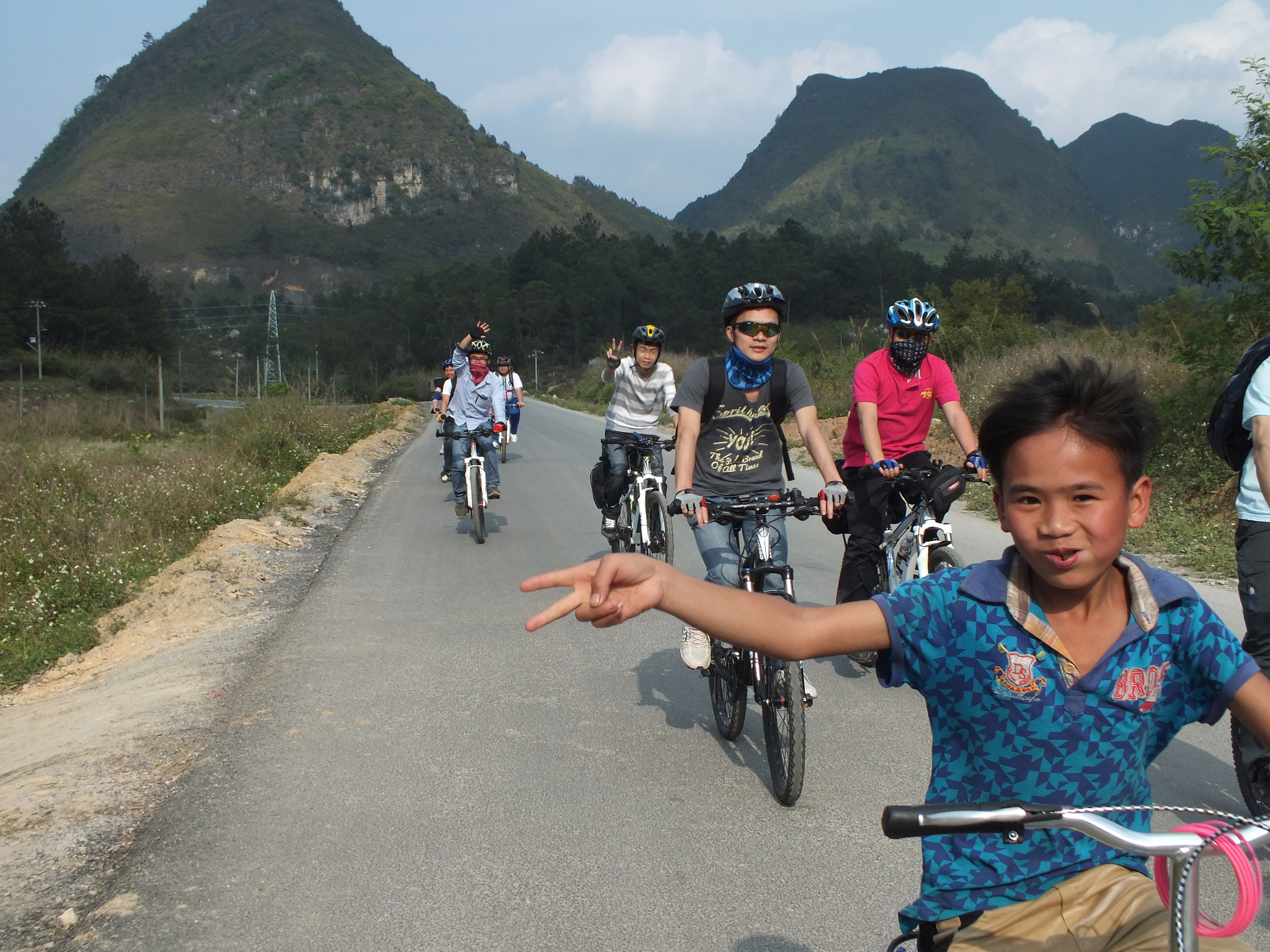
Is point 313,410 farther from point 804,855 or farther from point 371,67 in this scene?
point 371,67

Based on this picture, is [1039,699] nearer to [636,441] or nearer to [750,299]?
[750,299]

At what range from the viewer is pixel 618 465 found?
852 cm

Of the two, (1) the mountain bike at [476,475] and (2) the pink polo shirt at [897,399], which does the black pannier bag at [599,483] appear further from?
(2) the pink polo shirt at [897,399]

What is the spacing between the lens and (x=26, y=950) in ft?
10.2

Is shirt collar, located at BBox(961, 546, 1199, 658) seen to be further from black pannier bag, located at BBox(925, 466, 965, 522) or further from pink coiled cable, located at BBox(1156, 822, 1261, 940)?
black pannier bag, located at BBox(925, 466, 965, 522)

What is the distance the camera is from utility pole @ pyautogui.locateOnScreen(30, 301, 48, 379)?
152ft

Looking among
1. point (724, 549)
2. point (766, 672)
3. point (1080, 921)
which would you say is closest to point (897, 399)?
point (724, 549)

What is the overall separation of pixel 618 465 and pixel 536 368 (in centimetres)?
6525

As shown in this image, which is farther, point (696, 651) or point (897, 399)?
point (897, 399)

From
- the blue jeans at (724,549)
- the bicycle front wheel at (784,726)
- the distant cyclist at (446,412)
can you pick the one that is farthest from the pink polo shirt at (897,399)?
the distant cyclist at (446,412)

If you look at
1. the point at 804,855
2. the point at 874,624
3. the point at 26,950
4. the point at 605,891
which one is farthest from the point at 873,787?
the point at 26,950

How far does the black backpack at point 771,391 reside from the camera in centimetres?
515

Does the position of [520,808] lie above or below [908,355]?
below

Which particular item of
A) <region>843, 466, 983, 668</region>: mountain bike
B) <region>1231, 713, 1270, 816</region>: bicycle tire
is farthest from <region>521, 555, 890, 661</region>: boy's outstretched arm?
<region>843, 466, 983, 668</region>: mountain bike
